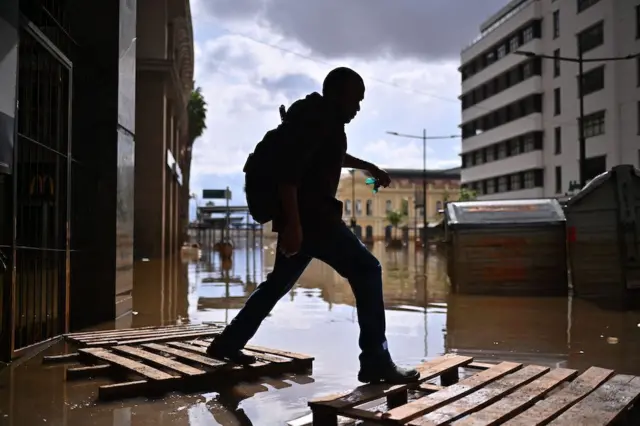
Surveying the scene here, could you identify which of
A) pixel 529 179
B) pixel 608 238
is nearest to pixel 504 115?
pixel 529 179

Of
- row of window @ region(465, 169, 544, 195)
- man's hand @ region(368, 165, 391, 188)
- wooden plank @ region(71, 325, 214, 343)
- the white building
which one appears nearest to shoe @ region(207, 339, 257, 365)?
wooden plank @ region(71, 325, 214, 343)

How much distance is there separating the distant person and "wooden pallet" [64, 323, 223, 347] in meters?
2.08

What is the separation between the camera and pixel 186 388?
13.9 feet

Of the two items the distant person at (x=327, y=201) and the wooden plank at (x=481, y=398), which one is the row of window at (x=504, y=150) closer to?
the wooden plank at (x=481, y=398)

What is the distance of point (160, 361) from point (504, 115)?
195ft

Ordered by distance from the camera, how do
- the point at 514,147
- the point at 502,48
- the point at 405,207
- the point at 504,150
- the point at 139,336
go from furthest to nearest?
the point at 405,207
the point at 504,150
the point at 502,48
the point at 514,147
the point at 139,336

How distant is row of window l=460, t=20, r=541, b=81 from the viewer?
179ft

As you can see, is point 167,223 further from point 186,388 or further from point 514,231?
point 186,388

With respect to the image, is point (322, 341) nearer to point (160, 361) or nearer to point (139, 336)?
point (139, 336)

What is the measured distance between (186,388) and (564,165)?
163 ft

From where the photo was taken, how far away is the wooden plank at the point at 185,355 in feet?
14.9

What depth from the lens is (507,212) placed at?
443 inches

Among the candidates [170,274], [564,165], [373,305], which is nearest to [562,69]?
[564,165]

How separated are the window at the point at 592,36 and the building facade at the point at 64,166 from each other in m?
40.2
